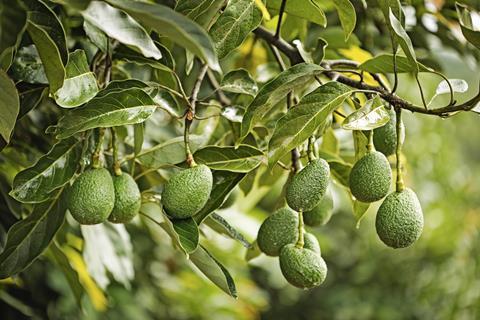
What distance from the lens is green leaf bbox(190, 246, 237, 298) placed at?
89 cm

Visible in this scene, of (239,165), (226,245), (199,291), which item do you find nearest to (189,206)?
(239,165)

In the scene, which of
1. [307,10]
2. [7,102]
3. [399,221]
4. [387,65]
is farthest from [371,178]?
[7,102]

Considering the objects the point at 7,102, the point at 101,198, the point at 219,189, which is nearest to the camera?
the point at 7,102

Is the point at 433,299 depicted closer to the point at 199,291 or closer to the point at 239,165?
the point at 199,291

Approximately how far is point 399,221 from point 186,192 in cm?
24

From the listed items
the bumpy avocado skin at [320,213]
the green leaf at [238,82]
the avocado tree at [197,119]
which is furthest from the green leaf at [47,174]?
the bumpy avocado skin at [320,213]

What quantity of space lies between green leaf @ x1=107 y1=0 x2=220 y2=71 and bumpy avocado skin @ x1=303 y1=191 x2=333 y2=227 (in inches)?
15.6

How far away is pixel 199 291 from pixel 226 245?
11.4 inches

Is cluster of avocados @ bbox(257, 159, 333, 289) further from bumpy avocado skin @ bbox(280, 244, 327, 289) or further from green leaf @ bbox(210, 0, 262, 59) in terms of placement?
green leaf @ bbox(210, 0, 262, 59)

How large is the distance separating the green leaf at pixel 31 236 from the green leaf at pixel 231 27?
308 mm

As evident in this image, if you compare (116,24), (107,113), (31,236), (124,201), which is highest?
(116,24)

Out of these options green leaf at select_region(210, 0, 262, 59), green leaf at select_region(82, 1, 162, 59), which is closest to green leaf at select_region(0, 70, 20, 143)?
green leaf at select_region(82, 1, 162, 59)

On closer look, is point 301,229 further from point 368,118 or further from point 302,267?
point 368,118

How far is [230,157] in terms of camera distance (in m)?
0.91
